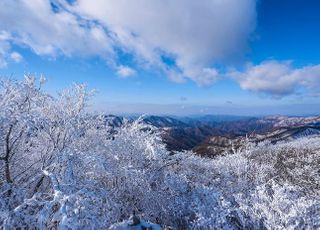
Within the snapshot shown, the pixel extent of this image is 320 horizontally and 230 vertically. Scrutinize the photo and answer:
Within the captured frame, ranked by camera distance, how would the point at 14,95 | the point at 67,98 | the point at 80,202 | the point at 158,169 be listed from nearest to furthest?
the point at 80,202 → the point at 14,95 → the point at 158,169 → the point at 67,98

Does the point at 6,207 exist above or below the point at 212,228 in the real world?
above

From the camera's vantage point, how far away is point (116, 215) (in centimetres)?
1084

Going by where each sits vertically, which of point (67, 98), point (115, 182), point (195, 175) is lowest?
point (195, 175)

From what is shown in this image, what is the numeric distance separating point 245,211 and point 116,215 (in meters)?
5.27

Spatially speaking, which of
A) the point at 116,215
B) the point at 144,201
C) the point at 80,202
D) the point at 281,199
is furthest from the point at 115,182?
the point at 281,199

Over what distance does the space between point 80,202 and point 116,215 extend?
10.8ft

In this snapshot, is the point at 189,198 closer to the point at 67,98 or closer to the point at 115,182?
the point at 115,182

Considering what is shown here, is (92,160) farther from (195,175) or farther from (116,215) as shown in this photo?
(195,175)

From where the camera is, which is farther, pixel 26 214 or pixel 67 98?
pixel 67 98

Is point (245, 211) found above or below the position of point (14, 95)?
below

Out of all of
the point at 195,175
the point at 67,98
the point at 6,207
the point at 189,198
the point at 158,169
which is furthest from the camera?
the point at 195,175

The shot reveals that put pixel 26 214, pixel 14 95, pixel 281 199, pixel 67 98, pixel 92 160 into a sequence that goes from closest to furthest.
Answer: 1. pixel 26 214
2. pixel 92 160
3. pixel 281 199
4. pixel 14 95
5. pixel 67 98

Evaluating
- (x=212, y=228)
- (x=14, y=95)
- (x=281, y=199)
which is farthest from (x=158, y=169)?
(x=14, y=95)

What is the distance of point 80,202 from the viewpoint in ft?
25.8
